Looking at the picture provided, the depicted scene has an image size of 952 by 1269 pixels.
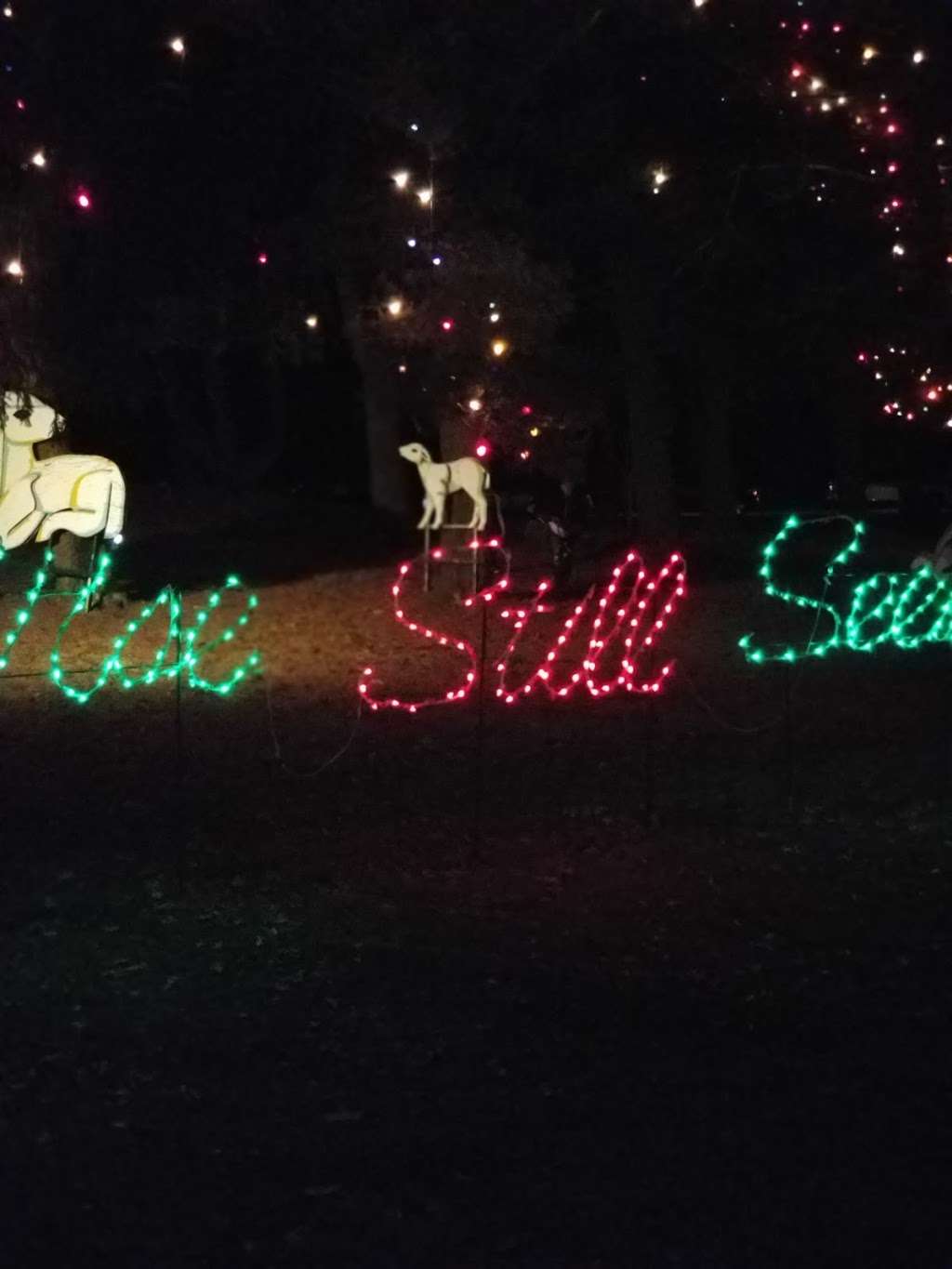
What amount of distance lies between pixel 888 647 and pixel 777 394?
14.8m

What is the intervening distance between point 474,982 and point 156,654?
8.29 meters

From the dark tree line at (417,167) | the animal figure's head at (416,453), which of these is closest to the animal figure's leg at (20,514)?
the dark tree line at (417,167)

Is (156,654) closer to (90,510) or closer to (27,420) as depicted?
(90,510)

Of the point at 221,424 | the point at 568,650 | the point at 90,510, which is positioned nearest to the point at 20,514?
the point at 90,510

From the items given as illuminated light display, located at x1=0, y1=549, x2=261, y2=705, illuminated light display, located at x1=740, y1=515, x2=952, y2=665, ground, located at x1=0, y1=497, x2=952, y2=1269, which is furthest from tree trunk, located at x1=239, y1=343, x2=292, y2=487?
ground, located at x1=0, y1=497, x2=952, y2=1269

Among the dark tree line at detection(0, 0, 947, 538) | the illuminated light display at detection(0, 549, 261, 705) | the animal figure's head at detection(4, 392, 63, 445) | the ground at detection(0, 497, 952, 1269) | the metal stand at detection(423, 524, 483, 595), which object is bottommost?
the ground at detection(0, 497, 952, 1269)

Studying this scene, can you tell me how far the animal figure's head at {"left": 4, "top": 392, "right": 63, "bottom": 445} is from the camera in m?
14.8

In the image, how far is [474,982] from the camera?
8180 mm

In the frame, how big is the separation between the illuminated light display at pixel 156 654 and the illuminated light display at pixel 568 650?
3.84ft

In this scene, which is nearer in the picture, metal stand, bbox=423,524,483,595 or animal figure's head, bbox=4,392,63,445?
animal figure's head, bbox=4,392,63,445

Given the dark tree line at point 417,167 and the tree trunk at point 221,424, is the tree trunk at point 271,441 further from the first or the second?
the dark tree line at point 417,167

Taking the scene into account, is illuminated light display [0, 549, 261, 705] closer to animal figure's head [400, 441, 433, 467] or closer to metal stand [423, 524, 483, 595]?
metal stand [423, 524, 483, 595]

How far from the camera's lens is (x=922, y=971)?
8.41 meters

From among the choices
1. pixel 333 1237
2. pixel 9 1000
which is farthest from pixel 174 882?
pixel 333 1237
